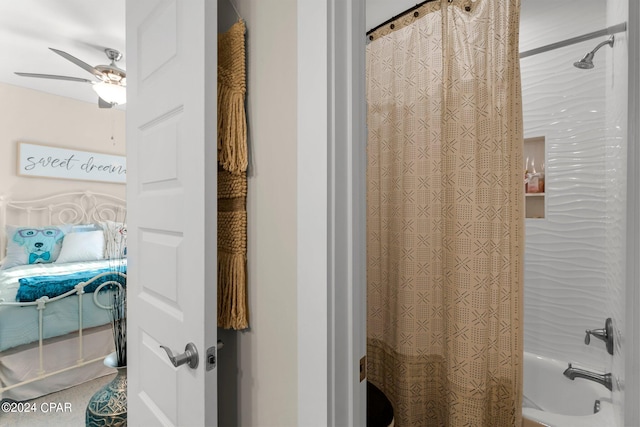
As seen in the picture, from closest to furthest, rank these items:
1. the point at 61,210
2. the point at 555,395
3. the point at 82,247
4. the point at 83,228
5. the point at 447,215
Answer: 1. the point at 447,215
2. the point at 555,395
3. the point at 82,247
4. the point at 83,228
5. the point at 61,210

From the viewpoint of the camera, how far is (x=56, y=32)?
8.59 ft

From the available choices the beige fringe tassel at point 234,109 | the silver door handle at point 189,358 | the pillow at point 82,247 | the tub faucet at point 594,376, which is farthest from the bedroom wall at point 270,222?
the pillow at point 82,247

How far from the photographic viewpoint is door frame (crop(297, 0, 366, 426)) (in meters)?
0.71

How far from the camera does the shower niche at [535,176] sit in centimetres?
214

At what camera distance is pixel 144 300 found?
46.4 inches

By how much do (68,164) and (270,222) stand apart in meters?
4.33

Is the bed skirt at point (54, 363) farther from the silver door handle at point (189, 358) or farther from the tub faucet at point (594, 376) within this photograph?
the tub faucet at point (594, 376)

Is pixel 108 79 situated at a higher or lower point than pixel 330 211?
higher

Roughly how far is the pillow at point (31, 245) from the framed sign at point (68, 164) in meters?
0.69

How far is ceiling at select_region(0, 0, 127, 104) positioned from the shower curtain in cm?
194

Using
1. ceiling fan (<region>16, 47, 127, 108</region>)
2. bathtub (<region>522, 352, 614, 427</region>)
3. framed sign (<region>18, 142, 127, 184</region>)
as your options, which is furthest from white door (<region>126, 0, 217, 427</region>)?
framed sign (<region>18, 142, 127, 184</region>)

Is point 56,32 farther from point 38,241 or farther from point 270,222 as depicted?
point 270,222

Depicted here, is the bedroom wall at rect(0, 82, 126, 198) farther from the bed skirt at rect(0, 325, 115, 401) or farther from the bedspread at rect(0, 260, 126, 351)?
the bed skirt at rect(0, 325, 115, 401)

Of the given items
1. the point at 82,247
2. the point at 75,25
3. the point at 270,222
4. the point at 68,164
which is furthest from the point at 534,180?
the point at 68,164
